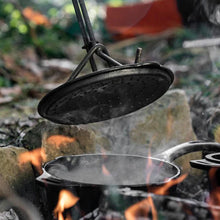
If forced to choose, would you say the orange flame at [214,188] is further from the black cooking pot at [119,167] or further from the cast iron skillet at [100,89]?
the cast iron skillet at [100,89]

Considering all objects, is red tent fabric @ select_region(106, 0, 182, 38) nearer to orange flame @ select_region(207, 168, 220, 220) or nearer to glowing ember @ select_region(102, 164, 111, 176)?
glowing ember @ select_region(102, 164, 111, 176)

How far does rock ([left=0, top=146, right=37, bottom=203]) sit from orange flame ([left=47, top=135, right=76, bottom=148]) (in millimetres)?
191

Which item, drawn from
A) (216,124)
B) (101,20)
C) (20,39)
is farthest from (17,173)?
(101,20)

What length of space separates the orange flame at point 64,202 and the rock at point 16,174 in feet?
1.54

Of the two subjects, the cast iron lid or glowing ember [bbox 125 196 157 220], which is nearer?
glowing ember [bbox 125 196 157 220]

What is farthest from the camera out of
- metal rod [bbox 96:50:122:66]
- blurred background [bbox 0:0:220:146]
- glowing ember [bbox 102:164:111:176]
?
blurred background [bbox 0:0:220:146]

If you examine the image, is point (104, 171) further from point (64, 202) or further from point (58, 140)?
point (64, 202)

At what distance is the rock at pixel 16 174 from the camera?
2094 millimetres

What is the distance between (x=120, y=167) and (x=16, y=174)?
62 centimetres

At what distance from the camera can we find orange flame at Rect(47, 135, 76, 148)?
237 centimetres

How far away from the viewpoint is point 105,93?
1.80 meters

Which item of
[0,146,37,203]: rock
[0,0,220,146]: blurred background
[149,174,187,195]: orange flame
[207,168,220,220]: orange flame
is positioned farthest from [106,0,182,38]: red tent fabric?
[149,174,187,195]: orange flame

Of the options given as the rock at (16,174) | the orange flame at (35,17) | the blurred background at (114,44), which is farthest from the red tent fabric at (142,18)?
the rock at (16,174)

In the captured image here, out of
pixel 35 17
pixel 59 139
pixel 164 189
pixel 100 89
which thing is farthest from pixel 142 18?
pixel 164 189
